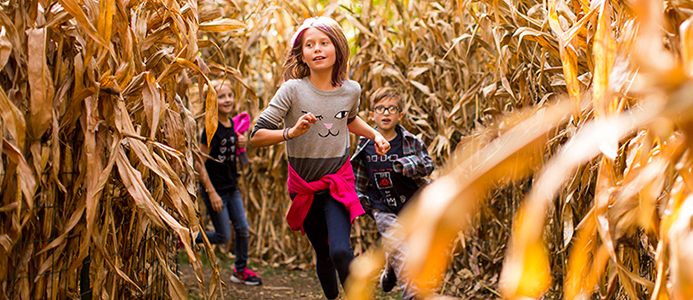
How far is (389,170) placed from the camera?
8.79ft

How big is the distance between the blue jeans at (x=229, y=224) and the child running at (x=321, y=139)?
109 cm

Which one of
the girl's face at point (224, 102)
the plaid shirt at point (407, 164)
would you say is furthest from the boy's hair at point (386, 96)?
the girl's face at point (224, 102)

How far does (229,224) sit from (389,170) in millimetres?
1123

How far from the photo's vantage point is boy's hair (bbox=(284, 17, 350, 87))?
2.17 m

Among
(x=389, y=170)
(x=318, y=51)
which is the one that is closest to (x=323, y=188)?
(x=318, y=51)

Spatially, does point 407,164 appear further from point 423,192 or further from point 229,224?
point 423,192

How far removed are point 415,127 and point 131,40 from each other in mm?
2104

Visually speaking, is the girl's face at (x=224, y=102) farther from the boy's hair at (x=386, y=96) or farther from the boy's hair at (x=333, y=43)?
the boy's hair at (x=333, y=43)

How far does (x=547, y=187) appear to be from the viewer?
52 cm

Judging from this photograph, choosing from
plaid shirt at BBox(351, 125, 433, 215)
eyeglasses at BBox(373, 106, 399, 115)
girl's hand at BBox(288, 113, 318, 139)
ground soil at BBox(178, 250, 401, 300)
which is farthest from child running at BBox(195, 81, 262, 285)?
girl's hand at BBox(288, 113, 318, 139)

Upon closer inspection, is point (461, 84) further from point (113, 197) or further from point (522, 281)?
point (522, 281)

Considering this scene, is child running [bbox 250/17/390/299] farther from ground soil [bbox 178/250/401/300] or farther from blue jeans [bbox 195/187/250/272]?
blue jeans [bbox 195/187/250/272]

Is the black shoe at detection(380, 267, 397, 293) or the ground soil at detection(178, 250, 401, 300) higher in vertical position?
the black shoe at detection(380, 267, 397, 293)

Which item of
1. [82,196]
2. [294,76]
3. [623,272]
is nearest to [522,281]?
[623,272]
